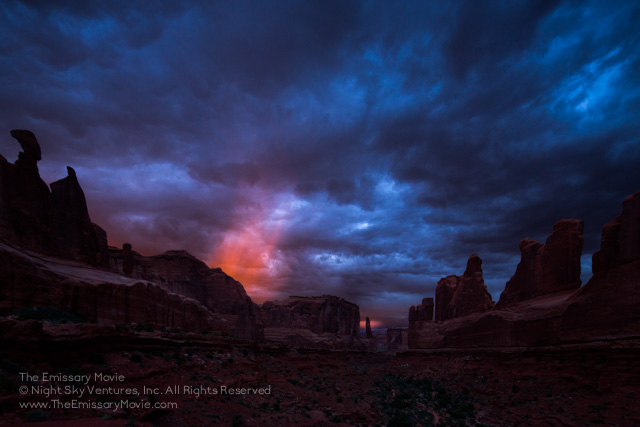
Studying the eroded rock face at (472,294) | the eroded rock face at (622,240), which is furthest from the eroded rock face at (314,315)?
the eroded rock face at (622,240)

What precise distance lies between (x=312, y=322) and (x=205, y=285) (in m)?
43.5

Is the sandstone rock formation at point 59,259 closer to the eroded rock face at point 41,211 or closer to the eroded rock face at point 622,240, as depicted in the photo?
the eroded rock face at point 41,211

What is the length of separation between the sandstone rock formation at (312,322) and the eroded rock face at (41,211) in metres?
57.3

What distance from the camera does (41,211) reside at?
86.2 ft

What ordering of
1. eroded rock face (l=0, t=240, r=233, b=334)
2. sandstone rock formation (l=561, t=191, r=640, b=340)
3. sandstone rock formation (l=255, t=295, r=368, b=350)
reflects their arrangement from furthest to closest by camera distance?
sandstone rock formation (l=255, t=295, r=368, b=350) < sandstone rock formation (l=561, t=191, r=640, b=340) < eroded rock face (l=0, t=240, r=233, b=334)

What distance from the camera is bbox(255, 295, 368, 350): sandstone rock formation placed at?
84.7 m

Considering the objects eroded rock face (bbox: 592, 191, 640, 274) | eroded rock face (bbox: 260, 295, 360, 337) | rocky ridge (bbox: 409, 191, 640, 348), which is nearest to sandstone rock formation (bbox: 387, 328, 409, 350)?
eroded rock face (bbox: 260, 295, 360, 337)

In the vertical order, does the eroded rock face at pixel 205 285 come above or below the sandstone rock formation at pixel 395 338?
above

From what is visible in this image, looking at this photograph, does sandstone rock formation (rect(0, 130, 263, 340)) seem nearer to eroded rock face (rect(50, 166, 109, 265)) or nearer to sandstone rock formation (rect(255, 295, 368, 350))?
eroded rock face (rect(50, 166, 109, 265))

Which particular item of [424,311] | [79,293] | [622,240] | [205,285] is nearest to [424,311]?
[424,311]

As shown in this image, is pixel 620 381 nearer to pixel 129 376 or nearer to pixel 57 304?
pixel 129 376

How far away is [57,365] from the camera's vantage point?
11.1 metres

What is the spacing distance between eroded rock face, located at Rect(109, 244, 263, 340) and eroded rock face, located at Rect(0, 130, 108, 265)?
2198 cm

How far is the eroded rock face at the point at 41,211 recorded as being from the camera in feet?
76.9
